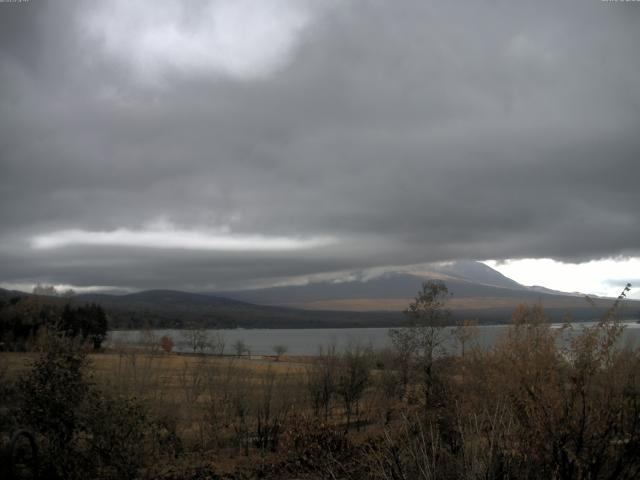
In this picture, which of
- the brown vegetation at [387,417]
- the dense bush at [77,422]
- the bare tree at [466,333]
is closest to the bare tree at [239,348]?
the bare tree at [466,333]

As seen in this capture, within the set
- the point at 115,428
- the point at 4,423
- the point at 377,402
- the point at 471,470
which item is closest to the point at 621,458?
the point at 471,470

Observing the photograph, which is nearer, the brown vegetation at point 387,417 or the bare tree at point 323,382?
the brown vegetation at point 387,417

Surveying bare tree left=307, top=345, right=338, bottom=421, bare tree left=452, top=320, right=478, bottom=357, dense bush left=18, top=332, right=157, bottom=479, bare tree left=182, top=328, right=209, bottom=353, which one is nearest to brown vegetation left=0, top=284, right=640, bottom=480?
dense bush left=18, top=332, right=157, bottom=479

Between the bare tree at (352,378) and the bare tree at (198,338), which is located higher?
the bare tree at (352,378)

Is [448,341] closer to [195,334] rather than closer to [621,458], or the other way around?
[621,458]

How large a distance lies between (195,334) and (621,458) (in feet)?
296

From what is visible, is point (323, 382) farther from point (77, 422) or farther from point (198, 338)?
point (198, 338)

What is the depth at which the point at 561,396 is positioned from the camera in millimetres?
8445

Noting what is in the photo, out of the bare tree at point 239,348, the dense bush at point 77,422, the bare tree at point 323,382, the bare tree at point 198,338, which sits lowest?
the bare tree at point 239,348

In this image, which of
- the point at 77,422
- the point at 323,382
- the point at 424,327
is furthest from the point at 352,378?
the point at 77,422

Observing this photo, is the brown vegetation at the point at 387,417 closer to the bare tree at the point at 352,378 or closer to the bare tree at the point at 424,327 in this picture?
the bare tree at the point at 424,327

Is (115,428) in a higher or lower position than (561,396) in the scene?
lower

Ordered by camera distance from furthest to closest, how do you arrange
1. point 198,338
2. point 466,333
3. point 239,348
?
point 198,338
point 239,348
point 466,333

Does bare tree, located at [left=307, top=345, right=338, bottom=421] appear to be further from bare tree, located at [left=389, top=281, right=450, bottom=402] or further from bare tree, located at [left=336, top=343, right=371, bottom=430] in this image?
bare tree, located at [left=389, top=281, right=450, bottom=402]
